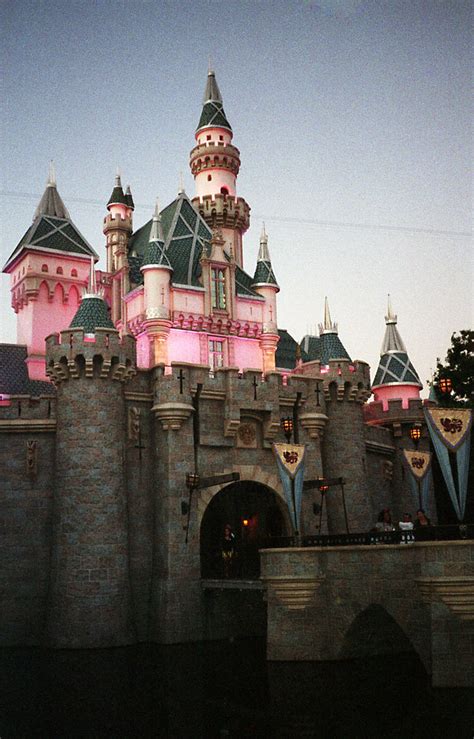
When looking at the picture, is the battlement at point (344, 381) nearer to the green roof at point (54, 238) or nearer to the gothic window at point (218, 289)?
the gothic window at point (218, 289)

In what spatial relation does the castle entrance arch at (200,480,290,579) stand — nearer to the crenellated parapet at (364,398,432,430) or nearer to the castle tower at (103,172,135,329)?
the crenellated parapet at (364,398,432,430)

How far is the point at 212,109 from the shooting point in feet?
160

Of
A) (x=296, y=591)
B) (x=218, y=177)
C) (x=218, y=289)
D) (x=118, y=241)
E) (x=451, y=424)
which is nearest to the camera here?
(x=451, y=424)

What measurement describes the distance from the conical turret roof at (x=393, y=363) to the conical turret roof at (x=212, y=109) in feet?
50.4

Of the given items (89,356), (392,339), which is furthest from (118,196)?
(89,356)

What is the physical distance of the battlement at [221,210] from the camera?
1849 inches

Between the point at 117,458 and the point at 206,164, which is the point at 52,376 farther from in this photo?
the point at 206,164

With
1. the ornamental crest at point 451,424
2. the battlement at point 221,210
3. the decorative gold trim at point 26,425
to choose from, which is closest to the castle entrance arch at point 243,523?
the decorative gold trim at point 26,425

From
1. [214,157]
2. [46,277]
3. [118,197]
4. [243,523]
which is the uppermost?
[214,157]

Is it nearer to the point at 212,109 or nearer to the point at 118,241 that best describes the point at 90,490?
the point at 118,241

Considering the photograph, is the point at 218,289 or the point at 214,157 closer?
the point at 218,289

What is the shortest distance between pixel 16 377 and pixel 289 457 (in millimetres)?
16630

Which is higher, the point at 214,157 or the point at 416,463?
the point at 214,157

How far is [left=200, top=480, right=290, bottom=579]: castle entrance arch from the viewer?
1200 inches
